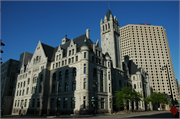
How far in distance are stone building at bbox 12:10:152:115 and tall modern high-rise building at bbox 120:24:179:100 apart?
72.8 m

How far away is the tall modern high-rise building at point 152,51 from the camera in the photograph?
127 m

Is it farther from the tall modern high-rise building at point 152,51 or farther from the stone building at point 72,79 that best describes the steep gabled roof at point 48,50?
the tall modern high-rise building at point 152,51

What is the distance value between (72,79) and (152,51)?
113 metres

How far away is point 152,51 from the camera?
447ft

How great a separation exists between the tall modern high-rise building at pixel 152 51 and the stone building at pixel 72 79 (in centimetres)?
7284

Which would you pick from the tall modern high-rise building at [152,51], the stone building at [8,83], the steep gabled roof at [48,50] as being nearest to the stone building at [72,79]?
the steep gabled roof at [48,50]

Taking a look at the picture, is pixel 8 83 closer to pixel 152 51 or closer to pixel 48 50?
pixel 48 50

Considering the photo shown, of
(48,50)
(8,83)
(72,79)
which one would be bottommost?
(72,79)

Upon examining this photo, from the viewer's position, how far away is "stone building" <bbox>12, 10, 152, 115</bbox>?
43.8 meters

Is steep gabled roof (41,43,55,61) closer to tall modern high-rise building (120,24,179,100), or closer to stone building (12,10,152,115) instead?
stone building (12,10,152,115)

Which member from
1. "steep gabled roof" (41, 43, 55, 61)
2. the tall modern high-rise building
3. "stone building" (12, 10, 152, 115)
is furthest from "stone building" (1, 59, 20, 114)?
the tall modern high-rise building

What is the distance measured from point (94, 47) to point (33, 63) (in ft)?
100

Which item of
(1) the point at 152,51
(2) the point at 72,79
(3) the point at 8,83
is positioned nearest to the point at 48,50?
(2) the point at 72,79

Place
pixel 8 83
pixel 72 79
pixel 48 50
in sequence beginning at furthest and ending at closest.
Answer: pixel 8 83 → pixel 48 50 → pixel 72 79
